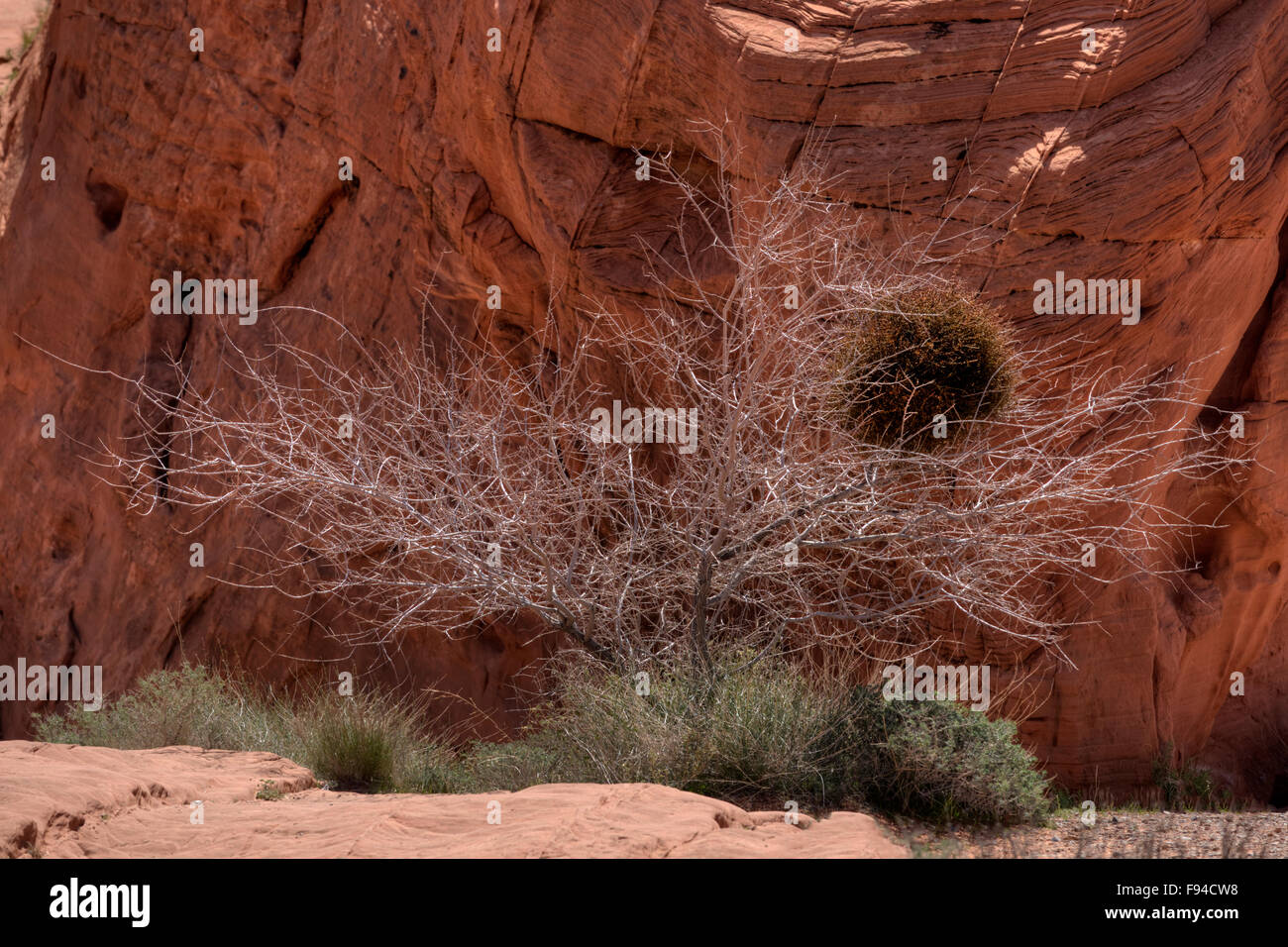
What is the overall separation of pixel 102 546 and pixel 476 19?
760 centimetres

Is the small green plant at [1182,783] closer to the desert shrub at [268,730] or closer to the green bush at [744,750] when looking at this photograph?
the green bush at [744,750]

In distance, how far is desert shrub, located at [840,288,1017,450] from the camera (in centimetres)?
699

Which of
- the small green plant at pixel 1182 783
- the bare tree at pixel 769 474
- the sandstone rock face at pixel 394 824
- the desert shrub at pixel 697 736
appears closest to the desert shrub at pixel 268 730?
the bare tree at pixel 769 474

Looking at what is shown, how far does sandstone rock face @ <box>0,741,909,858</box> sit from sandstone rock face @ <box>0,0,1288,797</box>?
4.64 m

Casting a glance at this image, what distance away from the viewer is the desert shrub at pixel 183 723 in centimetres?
841

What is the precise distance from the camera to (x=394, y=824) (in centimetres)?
513

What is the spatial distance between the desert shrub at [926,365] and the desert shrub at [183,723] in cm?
484

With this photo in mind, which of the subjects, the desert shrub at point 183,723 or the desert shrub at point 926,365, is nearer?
the desert shrub at point 926,365

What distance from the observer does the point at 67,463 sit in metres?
13.5

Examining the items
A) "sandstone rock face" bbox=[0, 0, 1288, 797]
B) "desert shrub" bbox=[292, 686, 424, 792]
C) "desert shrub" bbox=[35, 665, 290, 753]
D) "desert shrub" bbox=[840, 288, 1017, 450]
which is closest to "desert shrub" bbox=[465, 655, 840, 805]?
"desert shrub" bbox=[292, 686, 424, 792]

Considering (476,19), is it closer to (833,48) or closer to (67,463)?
(833,48)

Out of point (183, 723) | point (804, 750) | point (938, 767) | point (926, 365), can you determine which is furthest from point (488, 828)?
point (183, 723)

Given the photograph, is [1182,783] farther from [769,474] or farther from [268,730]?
[268,730]

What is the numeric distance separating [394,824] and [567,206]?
5.82 metres
